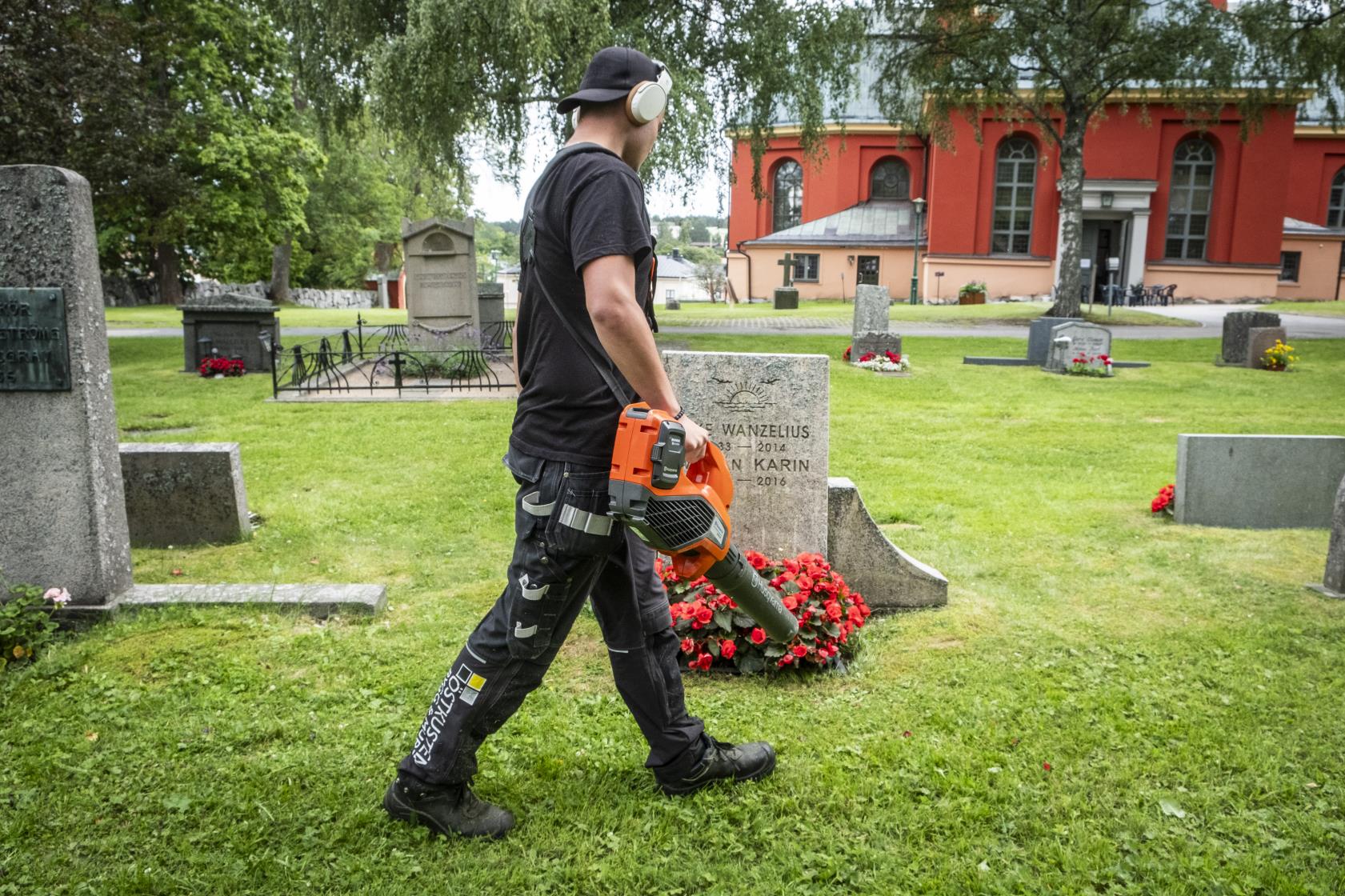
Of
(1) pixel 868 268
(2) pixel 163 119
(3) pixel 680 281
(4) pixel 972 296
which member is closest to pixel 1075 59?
(4) pixel 972 296

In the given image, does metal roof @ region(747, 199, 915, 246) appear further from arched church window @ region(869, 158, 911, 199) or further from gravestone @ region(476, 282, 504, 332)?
gravestone @ region(476, 282, 504, 332)

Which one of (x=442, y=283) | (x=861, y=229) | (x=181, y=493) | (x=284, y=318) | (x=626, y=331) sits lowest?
(x=181, y=493)

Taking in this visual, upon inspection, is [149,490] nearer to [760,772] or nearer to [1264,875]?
[760,772]

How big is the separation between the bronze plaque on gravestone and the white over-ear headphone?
10.3 ft

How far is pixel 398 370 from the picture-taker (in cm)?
1351

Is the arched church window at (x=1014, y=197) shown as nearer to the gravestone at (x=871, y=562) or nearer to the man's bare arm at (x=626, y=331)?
the gravestone at (x=871, y=562)

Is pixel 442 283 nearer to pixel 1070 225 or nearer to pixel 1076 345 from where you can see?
pixel 1076 345

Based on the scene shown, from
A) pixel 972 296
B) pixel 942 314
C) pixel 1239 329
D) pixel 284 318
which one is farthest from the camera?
pixel 972 296

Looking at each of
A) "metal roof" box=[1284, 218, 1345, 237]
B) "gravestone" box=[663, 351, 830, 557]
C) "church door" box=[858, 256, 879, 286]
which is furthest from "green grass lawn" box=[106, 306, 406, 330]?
"metal roof" box=[1284, 218, 1345, 237]

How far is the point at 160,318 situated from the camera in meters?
29.5

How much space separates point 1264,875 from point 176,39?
26768 millimetres

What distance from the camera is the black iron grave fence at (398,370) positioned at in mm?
13922

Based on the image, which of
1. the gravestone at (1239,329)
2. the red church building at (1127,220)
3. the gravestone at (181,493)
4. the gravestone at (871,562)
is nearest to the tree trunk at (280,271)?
the red church building at (1127,220)

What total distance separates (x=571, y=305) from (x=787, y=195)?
47278 millimetres
